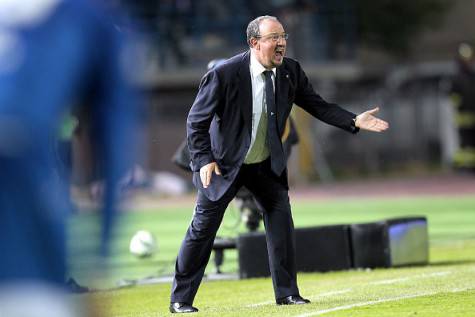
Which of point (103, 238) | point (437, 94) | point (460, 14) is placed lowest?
point (103, 238)

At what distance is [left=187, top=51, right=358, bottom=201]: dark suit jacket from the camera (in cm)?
846

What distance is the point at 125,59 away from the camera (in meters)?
3.54

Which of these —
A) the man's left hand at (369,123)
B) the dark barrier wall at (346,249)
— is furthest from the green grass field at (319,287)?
the man's left hand at (369,123)

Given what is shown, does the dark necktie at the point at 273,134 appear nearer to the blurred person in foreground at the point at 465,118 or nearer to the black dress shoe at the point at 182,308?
the black dress shoe at the point at 182,308

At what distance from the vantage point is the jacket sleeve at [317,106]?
8.69 meters

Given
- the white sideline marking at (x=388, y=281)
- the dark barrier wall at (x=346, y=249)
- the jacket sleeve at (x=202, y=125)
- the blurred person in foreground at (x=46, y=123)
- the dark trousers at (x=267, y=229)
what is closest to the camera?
the blurred person in foreground at (x=46, y=123)

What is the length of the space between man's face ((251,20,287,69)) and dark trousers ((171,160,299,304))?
0.70 m

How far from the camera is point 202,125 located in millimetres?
8422

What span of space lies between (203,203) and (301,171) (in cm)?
2739

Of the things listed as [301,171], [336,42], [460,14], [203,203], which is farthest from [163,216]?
[460,14]

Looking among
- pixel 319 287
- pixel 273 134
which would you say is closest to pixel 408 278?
pixel 319 287

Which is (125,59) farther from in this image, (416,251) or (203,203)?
(416,251)

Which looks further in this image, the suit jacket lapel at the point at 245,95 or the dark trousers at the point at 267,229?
the dark trousers at the point at 267,229

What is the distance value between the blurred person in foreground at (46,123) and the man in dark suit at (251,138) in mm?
4825
